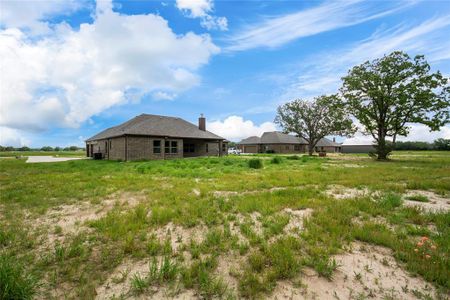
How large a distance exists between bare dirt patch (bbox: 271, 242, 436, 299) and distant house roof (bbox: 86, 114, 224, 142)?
22.2 meters

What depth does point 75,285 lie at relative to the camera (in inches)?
111

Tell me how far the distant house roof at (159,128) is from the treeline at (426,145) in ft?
206

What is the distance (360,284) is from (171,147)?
81.6ft

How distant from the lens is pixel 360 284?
2.85m

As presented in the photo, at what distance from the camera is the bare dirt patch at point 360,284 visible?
105 inches

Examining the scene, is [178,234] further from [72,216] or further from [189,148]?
[189,148]

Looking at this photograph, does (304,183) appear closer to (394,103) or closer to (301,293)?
(301,293)

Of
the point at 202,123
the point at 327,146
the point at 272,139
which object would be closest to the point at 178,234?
the point at 202,123

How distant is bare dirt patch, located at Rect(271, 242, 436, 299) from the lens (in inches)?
105

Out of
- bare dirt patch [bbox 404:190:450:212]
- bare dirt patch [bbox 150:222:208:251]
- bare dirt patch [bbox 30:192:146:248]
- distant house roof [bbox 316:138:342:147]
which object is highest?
distant house roof [bbox 316:138:342:147]

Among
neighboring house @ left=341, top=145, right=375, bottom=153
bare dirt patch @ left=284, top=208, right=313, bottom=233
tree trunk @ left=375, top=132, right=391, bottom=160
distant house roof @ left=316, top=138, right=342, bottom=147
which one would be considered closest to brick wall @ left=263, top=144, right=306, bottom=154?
distant house roof @ left=316, top=138, right=342, bottom=147

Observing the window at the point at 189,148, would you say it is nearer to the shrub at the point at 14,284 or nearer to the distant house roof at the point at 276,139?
the shrub at the point at 14,284

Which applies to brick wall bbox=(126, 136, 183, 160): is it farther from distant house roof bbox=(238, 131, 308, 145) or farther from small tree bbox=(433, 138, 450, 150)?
small tree bbox=(433, 138, 450, 150)

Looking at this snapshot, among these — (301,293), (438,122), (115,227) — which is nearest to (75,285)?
(115,227)
